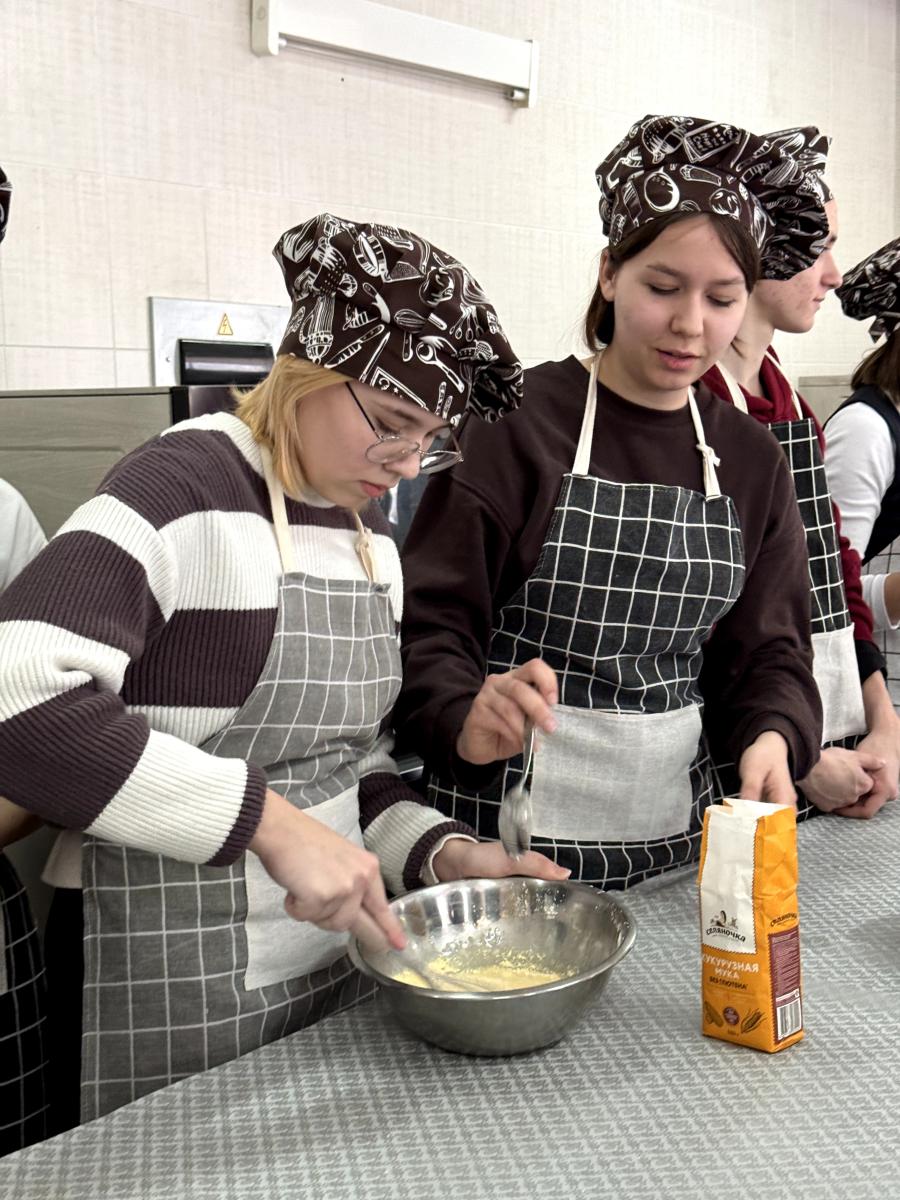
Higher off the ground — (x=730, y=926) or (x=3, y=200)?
(x=3, y=200)

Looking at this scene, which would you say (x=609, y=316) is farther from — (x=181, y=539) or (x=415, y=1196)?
(x=415, y=1196)

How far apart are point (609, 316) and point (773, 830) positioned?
82 cm

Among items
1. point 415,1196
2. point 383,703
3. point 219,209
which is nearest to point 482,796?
point 383,703

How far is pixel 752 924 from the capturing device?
3.22ft

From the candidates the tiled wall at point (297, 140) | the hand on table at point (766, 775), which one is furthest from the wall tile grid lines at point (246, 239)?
the hand on table at point (766, 775)

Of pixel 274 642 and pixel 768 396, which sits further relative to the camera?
pixel 768 396

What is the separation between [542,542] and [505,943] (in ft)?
1.71

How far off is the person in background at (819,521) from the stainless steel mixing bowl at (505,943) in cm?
70

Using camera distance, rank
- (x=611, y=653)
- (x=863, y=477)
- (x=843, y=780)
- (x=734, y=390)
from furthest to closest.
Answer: (x=863, y=477) < (x=734, y=390) < (x=843, y=780) < (x=611, y=653)

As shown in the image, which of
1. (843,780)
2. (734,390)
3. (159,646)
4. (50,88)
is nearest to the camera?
(159,646)

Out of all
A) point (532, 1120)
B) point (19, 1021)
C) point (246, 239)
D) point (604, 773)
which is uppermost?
point (246, 239)

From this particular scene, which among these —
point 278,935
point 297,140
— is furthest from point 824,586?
point 297,140

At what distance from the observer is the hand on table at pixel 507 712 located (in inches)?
45.9

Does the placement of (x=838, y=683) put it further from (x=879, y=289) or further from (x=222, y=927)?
(x=222, y=927)
